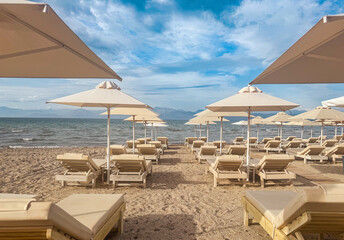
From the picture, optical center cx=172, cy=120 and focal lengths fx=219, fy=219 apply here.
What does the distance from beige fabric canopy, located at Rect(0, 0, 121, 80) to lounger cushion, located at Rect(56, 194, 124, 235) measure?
1.60m

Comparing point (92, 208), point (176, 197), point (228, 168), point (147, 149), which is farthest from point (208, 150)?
point (92, 208)

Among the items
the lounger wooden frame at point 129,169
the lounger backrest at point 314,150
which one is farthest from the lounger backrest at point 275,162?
the lounger backrest at point 314,150

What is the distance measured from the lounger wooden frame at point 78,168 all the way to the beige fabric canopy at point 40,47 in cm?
260

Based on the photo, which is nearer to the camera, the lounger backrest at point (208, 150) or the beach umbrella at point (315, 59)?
the beach umbrella at point (315, 59)

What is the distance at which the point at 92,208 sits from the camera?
263cm

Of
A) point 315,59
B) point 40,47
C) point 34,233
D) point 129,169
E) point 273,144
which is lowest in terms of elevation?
point 129,169

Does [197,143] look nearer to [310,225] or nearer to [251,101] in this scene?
[251,101]

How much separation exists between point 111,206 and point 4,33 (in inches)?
82.7

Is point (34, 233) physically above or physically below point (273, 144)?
above

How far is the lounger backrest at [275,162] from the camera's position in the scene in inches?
213

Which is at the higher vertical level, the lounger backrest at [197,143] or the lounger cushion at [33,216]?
the lounger cushion at [33,216]

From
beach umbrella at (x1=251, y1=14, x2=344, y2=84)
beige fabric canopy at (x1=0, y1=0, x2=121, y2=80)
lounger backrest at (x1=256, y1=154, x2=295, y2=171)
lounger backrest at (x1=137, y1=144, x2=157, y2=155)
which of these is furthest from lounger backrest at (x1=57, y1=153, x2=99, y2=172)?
lounger backrest at (x1=256, y1=154, x2=295, y2=171)

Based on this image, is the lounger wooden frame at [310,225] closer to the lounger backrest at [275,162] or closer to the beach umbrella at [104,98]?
the lounger backrest at [275,162]

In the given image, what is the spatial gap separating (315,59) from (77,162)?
4971 millimetres
